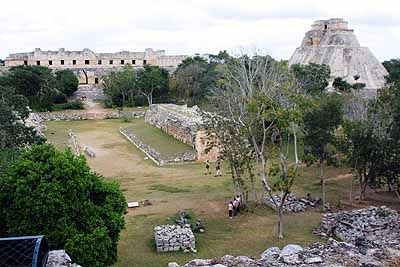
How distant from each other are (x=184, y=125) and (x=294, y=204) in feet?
49.0

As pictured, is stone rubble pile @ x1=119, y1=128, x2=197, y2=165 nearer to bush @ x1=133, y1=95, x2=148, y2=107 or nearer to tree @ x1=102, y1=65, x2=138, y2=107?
tree @ x1=102, y1=65, x2=138, y2=107

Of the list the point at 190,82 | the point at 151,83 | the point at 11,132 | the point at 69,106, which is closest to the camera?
the point at 11,132

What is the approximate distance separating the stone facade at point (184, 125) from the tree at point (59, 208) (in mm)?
12522

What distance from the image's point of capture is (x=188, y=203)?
19766 mm

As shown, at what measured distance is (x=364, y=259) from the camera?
9602 mm

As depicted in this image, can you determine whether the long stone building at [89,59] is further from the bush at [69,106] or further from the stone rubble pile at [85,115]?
the stone rubble pile at [85,115]

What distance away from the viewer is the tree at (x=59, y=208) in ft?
38.3

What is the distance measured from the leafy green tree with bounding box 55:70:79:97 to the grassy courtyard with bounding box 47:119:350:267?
78.0 feet

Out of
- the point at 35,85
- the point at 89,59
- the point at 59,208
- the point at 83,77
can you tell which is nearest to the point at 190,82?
the point at 35,85

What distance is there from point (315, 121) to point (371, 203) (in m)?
3.82

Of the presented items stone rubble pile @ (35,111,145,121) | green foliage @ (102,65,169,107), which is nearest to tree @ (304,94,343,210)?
stone rubble pile @ (35,111,145,121)

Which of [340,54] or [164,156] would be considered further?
[340,54]

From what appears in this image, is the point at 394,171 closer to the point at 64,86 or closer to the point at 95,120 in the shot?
the point at 95,120

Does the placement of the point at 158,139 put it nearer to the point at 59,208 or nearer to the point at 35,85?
the point at 35,85
